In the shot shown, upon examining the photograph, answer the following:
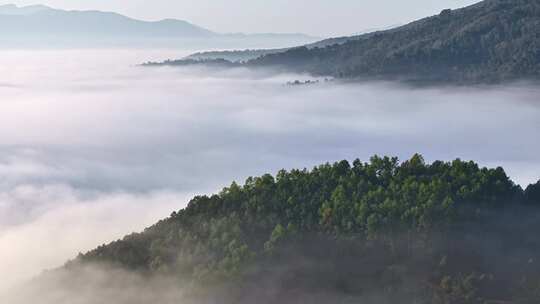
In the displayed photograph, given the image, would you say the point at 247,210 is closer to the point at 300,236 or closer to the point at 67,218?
the point at 300,236

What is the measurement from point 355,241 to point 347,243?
705 millimetres

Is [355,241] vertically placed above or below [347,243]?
above

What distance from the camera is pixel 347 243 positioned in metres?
62.1

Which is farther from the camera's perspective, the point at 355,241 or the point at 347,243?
the point at 355,241

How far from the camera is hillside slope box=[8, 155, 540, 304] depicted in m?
57.8

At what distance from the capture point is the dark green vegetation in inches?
2275

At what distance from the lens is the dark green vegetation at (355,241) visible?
57.8 m

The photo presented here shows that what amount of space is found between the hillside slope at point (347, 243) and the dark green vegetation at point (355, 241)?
0.10 m

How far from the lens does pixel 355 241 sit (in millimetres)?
62281

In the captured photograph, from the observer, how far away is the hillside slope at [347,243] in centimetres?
5778

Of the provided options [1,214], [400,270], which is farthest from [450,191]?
[1,214]

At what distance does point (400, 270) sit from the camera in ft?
193

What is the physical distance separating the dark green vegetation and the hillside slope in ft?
0.33

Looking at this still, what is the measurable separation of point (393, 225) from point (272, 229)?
10280 mm
